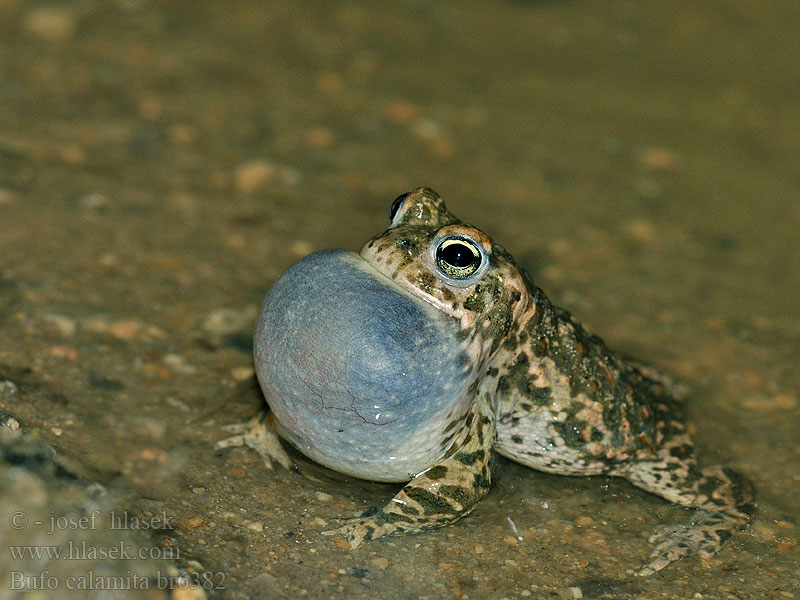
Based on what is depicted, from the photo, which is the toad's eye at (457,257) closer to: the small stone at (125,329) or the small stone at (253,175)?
the small stone at (125,329)

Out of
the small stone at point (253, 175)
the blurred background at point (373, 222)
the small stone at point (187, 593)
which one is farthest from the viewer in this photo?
the small stone at point (253, 175)

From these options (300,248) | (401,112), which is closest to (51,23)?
(401,112)

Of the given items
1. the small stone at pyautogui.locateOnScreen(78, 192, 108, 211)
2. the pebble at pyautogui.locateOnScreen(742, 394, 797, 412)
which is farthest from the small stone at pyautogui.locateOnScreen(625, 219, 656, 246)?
the small stone at pyautogui.locateOnScreen(78, 192, 108, 211)

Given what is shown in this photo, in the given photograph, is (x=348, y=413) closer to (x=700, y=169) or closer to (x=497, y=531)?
(x=497, y=531)

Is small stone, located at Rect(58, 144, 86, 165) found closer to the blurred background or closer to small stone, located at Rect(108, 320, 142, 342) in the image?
the blurred background

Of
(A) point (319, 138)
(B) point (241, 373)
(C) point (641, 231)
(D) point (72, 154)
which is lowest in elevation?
(B) point (241, 373)

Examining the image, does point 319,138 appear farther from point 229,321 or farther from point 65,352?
point 65,352

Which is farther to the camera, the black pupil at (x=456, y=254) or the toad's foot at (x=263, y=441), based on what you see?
the toad's foot at (x=263, y=441)

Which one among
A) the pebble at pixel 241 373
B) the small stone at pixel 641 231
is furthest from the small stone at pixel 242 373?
the small stone at pixel 641 231
